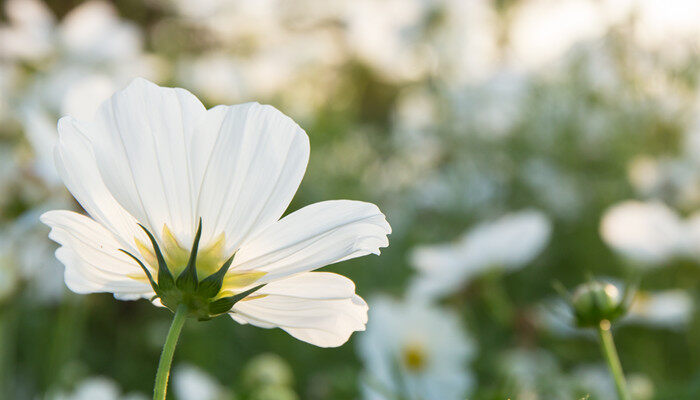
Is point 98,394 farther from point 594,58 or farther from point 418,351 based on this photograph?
point 594,58

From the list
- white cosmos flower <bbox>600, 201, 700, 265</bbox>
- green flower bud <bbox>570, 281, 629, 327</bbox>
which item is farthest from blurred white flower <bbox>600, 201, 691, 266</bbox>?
green flower bud <bbox>570, 281, 629, 327</bbox>

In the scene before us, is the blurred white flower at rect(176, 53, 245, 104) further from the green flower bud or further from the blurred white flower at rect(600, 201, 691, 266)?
the green flower bud

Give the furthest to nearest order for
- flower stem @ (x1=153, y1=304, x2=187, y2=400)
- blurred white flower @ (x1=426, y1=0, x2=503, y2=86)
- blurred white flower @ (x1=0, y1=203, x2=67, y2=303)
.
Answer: blurred white flower @ (x1=426, y1=0, x2=503, y2=86), blurred white flower @ (x1=0, y1=203, x2=67, y2=303), flower stem @ (x1=153, y1=304, x2=187, y2=400)

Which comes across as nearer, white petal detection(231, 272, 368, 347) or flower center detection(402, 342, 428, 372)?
white petal detection(231, 272, 368, 347)

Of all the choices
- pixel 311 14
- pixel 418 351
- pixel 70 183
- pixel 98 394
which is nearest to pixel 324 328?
pixel 70 183

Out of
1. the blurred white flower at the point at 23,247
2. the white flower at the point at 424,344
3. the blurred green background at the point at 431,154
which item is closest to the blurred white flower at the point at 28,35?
the blurred green background at the point at 431,154

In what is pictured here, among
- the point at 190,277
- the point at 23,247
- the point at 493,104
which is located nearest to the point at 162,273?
the point at 190,277

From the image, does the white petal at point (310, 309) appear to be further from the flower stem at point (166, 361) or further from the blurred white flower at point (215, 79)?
the blurred white flower at point (215, 79)
